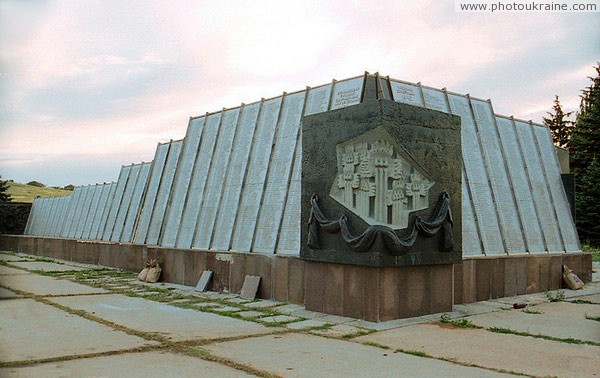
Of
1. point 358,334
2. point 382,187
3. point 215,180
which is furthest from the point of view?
point 215,180

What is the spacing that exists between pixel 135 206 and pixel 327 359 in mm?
18289

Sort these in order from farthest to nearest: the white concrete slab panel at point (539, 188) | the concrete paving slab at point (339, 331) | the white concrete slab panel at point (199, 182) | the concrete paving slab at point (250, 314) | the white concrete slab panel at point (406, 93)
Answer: the white concrete slab panel at point (199, 182)
the white concrete slab panel at point (539, 188)
the white concrete slab panel at point (406, 93)
the concrete paving slab at point (250, 314)
the concrete paving slab at point (339, 331)

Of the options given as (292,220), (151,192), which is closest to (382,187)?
(292,220)

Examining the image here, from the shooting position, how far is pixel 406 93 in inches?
557

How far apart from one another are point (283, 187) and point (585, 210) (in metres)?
32.1

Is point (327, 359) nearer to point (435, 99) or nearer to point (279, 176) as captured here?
point (279, 176)

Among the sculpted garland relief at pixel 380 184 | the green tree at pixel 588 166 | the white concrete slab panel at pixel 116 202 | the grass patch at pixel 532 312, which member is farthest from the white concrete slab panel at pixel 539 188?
the green tree at pixel 588 166

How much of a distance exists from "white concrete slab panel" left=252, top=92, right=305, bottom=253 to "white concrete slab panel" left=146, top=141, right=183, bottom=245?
214 inches

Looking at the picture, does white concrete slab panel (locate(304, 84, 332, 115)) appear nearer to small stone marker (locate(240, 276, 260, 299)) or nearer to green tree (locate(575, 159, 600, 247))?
small stone marker (locate(240, 276, 260, 299))

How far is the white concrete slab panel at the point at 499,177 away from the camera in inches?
603

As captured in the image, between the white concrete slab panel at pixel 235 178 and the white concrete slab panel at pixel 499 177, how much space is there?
22.1 feet

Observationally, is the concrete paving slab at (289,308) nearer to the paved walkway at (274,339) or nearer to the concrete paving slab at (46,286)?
the paved walkway at (274,339)

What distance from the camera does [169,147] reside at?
2081cm

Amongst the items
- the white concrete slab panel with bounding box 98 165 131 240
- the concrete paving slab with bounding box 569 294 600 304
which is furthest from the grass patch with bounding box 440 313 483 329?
the white concrete slab panel with bounding box 98 165 131 240
